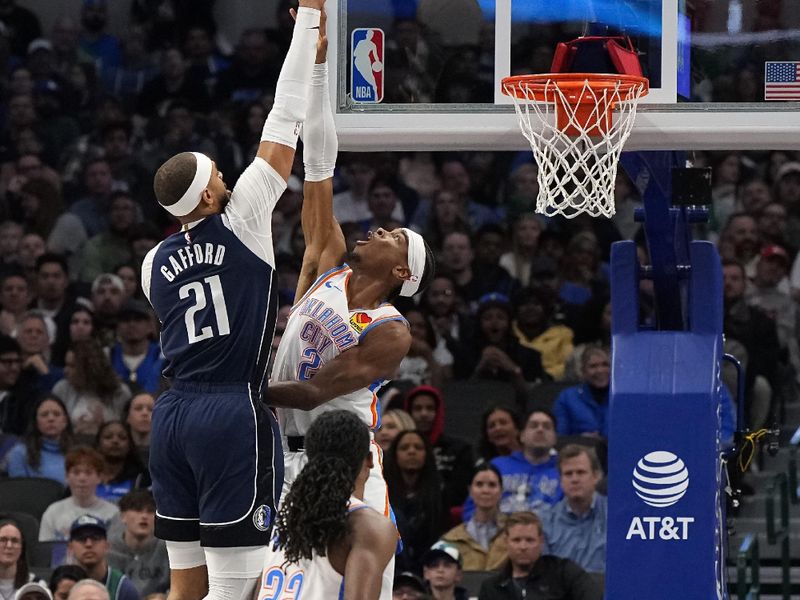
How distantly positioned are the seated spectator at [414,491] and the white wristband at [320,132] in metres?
3.61

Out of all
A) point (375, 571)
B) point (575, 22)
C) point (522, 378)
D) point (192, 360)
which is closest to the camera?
point (375, 571)

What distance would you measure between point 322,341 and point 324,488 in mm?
1499

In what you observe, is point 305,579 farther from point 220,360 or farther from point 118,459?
point 118,459

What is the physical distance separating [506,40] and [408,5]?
1.71ft

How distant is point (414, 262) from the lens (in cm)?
725

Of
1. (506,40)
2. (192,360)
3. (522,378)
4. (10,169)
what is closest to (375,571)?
(192,360)

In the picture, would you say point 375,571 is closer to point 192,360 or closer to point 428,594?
point 192,360

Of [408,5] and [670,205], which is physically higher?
[408,5]

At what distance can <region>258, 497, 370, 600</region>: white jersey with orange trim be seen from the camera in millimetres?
5664

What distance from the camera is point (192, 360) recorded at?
20.7 feet

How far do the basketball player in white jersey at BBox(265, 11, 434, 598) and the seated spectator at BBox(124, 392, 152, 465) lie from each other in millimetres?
4004

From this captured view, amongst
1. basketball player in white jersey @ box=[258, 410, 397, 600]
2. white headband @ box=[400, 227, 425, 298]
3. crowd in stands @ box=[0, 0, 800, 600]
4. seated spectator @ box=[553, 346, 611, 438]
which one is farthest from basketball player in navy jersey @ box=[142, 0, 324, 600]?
seated spectator @ box=[553, 346, 611, 438]

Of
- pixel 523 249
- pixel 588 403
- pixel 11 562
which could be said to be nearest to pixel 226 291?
pixel 11 562

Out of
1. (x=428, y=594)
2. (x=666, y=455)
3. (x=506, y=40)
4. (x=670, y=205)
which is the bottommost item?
(x=428, y=594)
